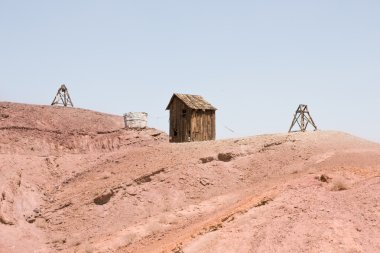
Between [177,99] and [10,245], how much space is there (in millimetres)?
13957

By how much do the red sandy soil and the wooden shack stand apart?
502 centimetres

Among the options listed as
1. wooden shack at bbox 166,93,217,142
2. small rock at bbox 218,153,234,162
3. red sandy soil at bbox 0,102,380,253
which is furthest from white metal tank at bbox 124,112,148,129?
small rock at bbox 218,153,234,162

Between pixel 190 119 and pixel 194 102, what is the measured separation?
1.56 meters

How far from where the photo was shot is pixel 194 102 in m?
28.7

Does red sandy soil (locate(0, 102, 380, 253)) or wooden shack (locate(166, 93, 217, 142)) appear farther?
wooden shack (locate(166, 93, 217, 142))

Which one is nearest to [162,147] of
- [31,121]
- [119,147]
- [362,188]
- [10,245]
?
[10,245]

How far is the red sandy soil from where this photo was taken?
1070 centimetres

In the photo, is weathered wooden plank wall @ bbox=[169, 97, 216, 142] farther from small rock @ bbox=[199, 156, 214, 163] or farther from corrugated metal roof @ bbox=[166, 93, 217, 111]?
small rock @ bbox=[199, 156, 214, 163]

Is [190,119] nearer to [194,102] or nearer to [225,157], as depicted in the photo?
[194,102]

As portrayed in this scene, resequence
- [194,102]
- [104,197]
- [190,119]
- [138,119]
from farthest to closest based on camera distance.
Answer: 1. [138,119]
2. [194,102]
3. [190,119]
4. [104,197]

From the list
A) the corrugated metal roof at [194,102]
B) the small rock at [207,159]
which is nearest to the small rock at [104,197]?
the small rock at [207,159]

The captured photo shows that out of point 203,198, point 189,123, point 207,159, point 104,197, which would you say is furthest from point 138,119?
point 203,198

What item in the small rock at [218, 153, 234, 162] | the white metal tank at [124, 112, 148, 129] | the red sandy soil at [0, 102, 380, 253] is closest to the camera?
the red sandy soil at [0, 102, 380, 253]

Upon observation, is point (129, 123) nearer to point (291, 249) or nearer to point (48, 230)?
point (48, 230)
